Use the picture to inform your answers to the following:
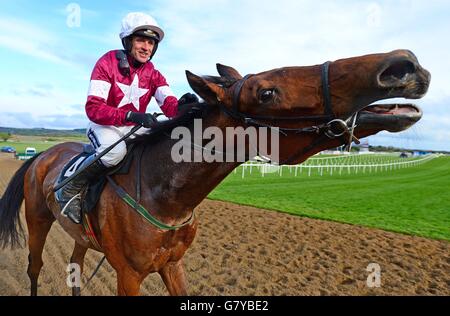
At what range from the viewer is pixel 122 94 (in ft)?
10.2

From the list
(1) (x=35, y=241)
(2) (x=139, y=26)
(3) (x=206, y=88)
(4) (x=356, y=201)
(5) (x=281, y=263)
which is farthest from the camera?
(4) (x=356, y=201)

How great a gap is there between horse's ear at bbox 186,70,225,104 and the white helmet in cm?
101

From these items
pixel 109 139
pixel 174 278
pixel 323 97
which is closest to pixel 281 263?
pixel 174 278

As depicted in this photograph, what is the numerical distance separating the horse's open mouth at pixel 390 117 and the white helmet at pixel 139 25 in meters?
1.85

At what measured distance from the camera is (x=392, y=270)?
626 cm

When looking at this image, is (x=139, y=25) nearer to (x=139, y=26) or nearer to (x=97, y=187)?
(x=139, y=26)

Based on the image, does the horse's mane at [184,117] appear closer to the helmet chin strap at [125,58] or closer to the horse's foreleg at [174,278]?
the helmet chin strap at [125,58]

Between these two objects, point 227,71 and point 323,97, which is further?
point 227,71

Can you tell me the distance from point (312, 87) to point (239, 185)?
16.8 meters

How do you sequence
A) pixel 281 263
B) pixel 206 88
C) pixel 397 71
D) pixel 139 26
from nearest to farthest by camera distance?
pixel 397 71, pixel 206 88, pixel 139 26, pixel 281 263

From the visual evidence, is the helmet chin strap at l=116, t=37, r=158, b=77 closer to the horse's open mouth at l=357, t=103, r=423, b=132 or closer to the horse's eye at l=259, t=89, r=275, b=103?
the horse's eye at l=259, t=89, r=275, b=103

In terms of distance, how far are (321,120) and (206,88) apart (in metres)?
0.74
